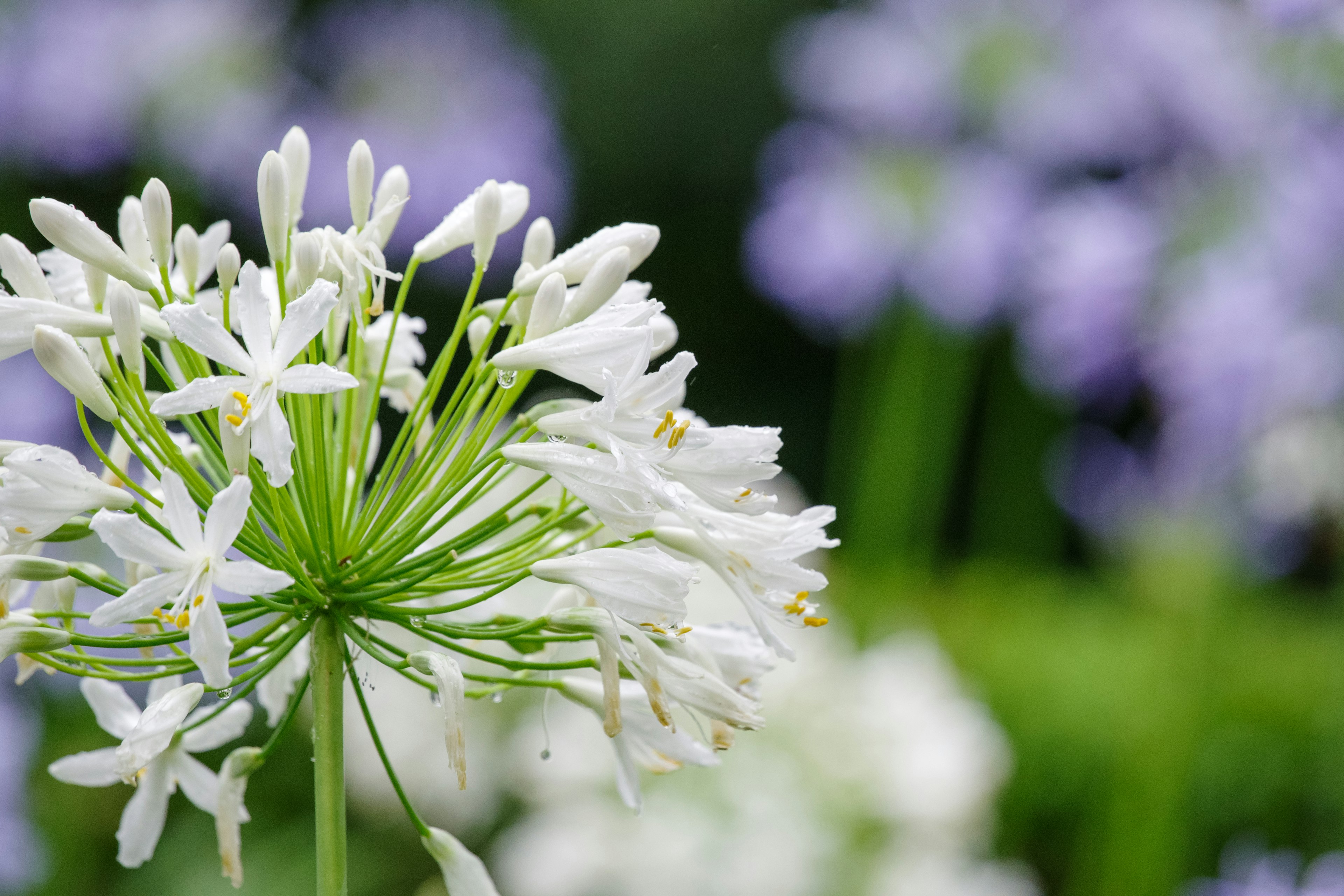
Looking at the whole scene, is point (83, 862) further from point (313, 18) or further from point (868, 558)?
point (313, 18)

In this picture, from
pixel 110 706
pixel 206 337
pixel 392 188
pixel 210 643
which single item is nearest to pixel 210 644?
pixel 210 643

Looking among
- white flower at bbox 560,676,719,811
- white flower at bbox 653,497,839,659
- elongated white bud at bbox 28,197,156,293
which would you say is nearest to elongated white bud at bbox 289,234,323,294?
elongated white bud at bbox 28,197,156,293

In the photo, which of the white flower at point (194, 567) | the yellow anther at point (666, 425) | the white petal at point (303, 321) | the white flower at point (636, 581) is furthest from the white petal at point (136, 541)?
the yellow anther at point (666, 425)

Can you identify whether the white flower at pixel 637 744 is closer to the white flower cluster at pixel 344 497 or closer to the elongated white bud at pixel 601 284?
the white flower cluster at pixel 344 497

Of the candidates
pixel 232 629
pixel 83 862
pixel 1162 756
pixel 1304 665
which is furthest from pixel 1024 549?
pixel 232 629

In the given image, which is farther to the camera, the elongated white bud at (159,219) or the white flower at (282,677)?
the white flower at (282,677)
